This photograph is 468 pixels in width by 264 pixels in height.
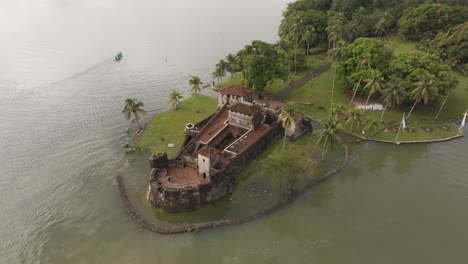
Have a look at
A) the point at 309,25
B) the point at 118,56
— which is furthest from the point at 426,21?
the point at 118,56

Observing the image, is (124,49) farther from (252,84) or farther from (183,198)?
(183,198)

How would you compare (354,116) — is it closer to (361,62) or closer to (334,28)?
(361,62)

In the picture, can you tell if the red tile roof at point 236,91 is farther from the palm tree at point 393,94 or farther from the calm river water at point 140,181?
the palm tree at point 393,94

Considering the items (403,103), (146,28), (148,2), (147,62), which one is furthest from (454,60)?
(148,2)

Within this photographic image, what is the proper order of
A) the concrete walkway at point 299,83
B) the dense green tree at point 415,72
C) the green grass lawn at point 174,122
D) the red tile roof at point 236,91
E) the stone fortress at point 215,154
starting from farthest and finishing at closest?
1. the concrete walkway at point 299,83
2. the red tile roof at point 236,91
3. the dense green tree at point 415,72
4. the green grass lawn at point 174,122
5. the stone fortress at point 215,154

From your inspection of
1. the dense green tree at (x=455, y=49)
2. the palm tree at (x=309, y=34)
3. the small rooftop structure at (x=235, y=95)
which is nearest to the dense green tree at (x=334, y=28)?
the palm tree at (x=309, y=34)

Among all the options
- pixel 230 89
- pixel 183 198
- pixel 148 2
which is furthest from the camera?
pixel 148 2
